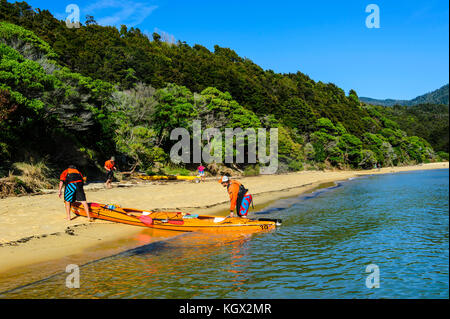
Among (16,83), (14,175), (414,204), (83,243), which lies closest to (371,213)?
(414,204)

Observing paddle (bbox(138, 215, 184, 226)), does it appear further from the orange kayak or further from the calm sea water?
the calm sea water

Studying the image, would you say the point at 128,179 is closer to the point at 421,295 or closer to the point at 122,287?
the point at 122,287

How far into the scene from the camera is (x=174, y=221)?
1206 centimetres

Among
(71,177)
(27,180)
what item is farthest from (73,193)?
(27,180)

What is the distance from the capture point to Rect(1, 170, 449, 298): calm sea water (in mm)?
6918

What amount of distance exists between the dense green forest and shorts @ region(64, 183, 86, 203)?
Answer: 7066mm

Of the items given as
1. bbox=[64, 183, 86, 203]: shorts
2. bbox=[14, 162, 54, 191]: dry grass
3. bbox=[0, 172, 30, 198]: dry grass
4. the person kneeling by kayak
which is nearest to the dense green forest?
bbox=[14, 162, 54, 191]: dry grass

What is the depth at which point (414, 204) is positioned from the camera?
68.0 feet

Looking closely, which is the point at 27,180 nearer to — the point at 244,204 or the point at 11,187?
the point at 11,187

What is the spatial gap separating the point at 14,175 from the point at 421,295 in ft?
57.5

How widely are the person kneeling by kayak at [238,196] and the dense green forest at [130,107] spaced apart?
11.5 meters

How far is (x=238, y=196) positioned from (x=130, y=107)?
21532 mm

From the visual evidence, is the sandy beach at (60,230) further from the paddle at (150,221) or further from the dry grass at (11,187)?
the dry grass at (11,187)

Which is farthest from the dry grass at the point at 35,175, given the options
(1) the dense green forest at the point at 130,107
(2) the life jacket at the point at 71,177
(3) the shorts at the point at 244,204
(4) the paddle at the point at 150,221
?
(3) the shorts at the point at 244,204
